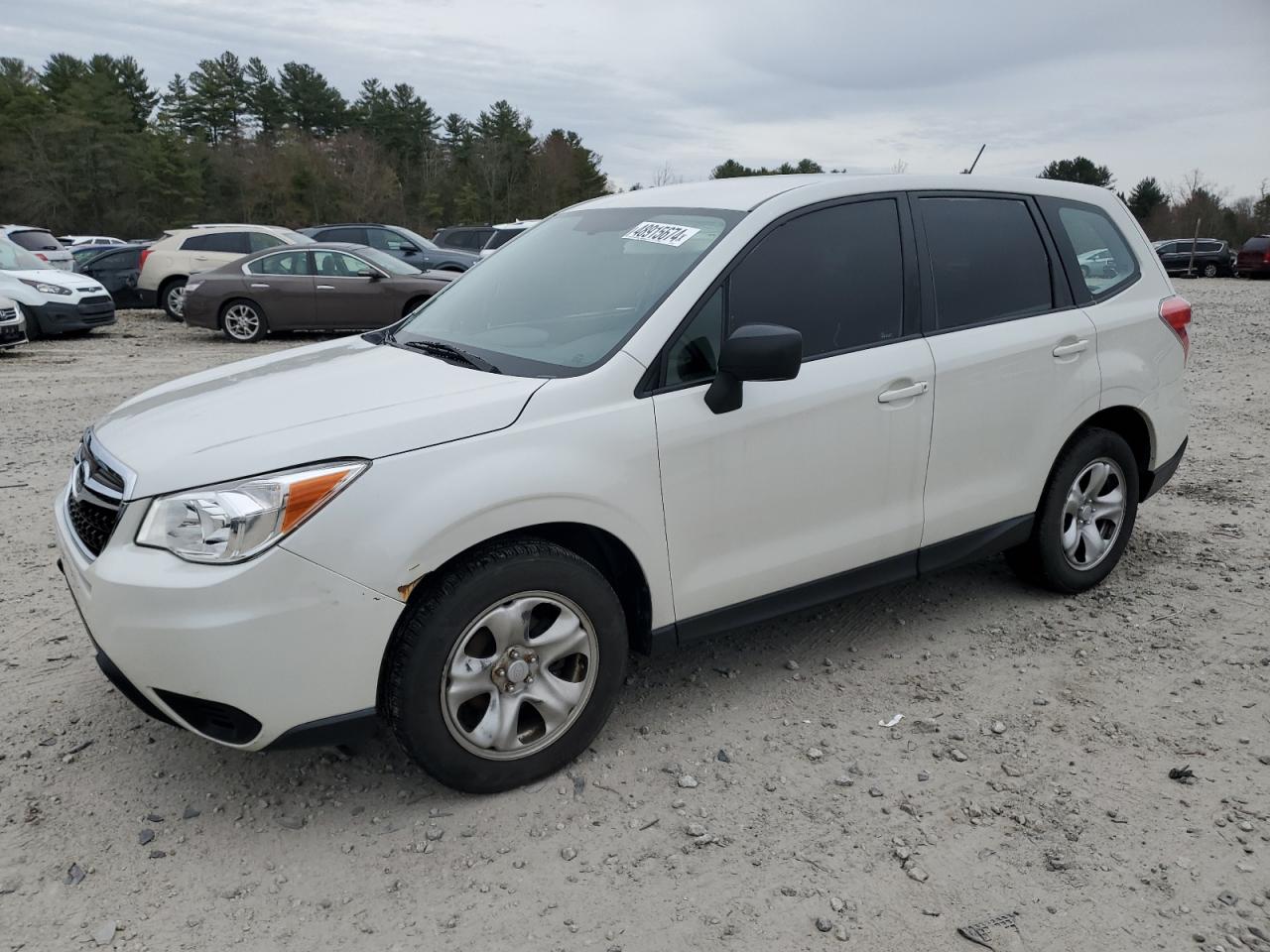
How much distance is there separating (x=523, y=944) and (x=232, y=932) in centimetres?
74

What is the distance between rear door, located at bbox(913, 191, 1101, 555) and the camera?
3.71 m

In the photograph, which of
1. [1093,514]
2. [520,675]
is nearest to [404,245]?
[1093,514]

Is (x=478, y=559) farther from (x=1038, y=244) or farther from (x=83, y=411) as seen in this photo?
(x=83, y=411)

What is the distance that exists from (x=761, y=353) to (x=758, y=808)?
136cm

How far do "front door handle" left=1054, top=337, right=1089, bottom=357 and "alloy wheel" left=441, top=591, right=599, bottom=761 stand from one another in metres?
2.30

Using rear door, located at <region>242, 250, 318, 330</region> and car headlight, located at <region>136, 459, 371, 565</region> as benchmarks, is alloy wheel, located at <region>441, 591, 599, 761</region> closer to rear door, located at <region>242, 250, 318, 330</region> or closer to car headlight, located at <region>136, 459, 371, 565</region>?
car headlight, located at <region>136, 459, 371, 565</region>

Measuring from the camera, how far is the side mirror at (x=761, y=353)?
292 cm

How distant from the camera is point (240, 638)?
2.49 m

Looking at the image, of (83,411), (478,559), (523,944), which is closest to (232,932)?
(523,944)

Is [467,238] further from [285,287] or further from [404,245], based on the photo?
[285,287]

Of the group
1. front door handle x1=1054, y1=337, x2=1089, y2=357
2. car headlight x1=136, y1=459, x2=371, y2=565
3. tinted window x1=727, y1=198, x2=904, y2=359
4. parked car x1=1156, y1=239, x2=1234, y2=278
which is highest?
tinted window x1=727, y1=198, x2=904, y2=359

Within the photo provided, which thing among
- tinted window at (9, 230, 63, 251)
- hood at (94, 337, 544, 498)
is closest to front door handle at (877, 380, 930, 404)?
hood at (94, 337, 544, 498)

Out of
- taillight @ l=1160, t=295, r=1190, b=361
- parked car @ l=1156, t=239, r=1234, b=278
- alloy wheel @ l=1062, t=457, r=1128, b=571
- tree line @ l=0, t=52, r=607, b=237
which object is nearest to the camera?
alloy wheel @ l=1062, t=457, r=1128, b=571

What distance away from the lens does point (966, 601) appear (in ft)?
14.6
